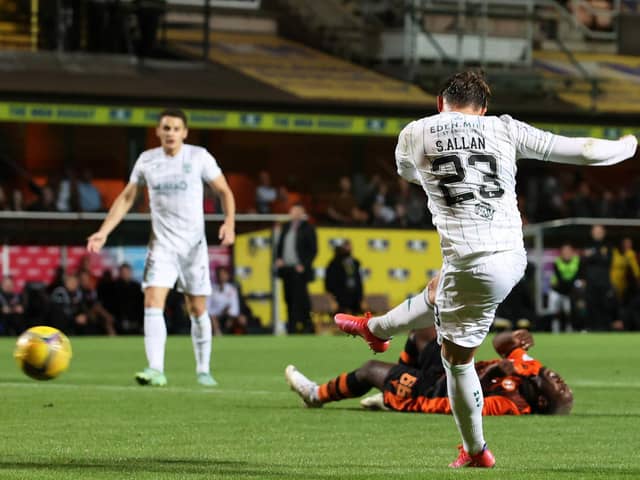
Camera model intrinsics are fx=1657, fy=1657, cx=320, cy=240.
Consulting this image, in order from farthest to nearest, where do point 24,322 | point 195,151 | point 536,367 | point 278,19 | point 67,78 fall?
point 278,19 → point 67,78 → point 24,322 → point 195,151 → point 536,367

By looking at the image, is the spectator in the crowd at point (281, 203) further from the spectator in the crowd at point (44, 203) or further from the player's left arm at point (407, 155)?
the player's left arm at point (407, 155)

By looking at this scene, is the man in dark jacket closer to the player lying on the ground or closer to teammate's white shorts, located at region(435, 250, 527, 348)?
the player lying on the ground

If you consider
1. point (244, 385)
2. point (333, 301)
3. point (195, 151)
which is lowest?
point (333, 301)

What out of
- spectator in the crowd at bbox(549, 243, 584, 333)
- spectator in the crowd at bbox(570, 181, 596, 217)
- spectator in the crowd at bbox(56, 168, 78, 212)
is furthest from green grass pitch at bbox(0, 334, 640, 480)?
spectator in the crowd at bbox(570, 181, 596, 217)

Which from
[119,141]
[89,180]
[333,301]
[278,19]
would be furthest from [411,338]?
[278,19]

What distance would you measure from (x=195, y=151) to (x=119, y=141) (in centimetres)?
1971

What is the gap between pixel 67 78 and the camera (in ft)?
108

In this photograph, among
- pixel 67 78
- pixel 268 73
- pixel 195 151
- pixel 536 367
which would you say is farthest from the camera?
pixel 268 73

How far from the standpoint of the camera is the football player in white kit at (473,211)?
8.21m

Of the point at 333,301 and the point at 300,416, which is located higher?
the point at 300,416

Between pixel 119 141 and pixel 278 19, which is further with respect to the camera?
pixel 278 19

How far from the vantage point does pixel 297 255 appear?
94.7 feet

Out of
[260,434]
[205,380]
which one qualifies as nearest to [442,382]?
[260,434]

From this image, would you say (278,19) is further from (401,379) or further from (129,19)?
(401,379)
